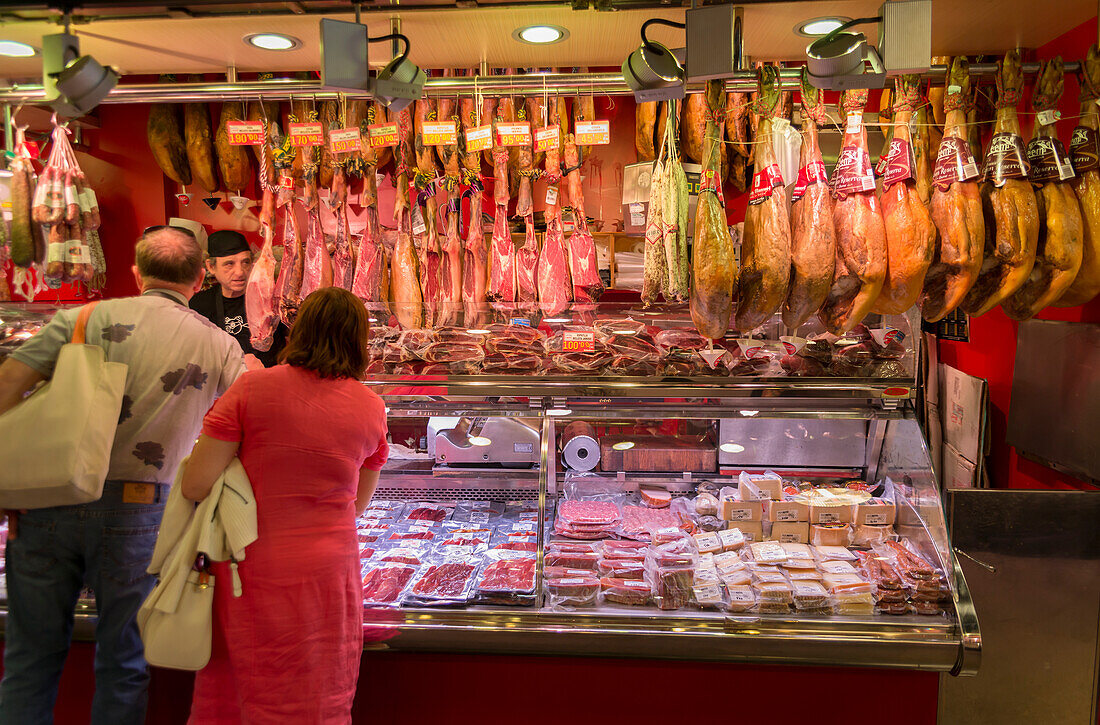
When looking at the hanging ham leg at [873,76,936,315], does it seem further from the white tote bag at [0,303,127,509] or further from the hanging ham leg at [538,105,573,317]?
the white tote bag at [0,303,127,509]

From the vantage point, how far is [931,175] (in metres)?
2.98

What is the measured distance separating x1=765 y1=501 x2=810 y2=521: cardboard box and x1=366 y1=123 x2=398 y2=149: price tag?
2.44 m

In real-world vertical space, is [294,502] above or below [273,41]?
below

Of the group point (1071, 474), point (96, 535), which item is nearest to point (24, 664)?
point (96, 535)

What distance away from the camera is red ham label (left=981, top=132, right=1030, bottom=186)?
279 centimetres

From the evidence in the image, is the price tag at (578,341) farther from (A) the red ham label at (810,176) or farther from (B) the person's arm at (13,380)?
(B) the person's arm at (13,380)

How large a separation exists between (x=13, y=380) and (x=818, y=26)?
352 cm

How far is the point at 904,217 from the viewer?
2.76 meters

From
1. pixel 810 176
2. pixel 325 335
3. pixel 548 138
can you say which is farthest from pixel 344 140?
pixel 810 176

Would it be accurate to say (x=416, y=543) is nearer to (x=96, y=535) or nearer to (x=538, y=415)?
(x=538, y=415)

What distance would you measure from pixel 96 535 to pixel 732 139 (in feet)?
11.4

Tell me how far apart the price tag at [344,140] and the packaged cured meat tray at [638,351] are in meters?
0.89

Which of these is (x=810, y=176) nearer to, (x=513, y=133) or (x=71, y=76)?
(x=513, y=133)

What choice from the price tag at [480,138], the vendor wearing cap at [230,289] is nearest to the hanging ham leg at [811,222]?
the price tag at [480,138]
